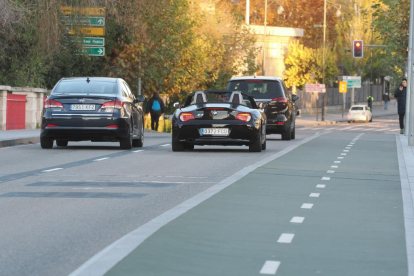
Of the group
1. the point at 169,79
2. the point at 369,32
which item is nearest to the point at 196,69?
the point at 169,79

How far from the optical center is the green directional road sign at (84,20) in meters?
36.7

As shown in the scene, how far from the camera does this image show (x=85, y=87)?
2281 centimetres

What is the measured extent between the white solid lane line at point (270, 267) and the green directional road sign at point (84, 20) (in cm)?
2990

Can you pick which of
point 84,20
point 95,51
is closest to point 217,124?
point 84,20

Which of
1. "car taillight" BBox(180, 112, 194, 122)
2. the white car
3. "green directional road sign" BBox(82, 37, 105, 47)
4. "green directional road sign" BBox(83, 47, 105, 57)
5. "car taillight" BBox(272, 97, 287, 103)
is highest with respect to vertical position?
"green directional road sign" BBox(82, 37, 105, 47)

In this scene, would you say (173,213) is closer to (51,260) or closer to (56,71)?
(51,260)

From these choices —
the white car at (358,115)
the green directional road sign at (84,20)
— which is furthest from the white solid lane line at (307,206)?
the white car at (358,115)

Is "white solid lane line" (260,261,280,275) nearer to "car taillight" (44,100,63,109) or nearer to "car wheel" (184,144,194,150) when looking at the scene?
"car taillight" (44,100,63,109)

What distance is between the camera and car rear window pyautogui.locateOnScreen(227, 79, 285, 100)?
29.3 metres

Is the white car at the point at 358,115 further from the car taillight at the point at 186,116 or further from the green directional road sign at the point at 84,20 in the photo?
the car taillight at the point at 186,116

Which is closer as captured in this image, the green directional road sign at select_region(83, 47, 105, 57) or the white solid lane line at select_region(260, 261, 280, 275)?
the white solid lane line at select_region(260, 261, 280, 275)

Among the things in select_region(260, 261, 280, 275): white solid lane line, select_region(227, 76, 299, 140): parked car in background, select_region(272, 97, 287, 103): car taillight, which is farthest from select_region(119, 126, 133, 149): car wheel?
select_region(260, 261, 280, 275): white solid lane line

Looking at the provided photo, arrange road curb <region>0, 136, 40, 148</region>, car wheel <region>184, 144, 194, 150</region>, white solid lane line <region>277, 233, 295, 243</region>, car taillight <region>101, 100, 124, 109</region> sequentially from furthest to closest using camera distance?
road curb <region>0, 136, 40, 148</region> < car wheel <region>184, 144, 194, 150</region> < car taillight <region>101, 100, 124, 109</region> < white solid lane line <region>277, 233, 295, 243</region>

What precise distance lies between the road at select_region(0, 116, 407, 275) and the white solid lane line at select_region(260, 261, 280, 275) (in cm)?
1
